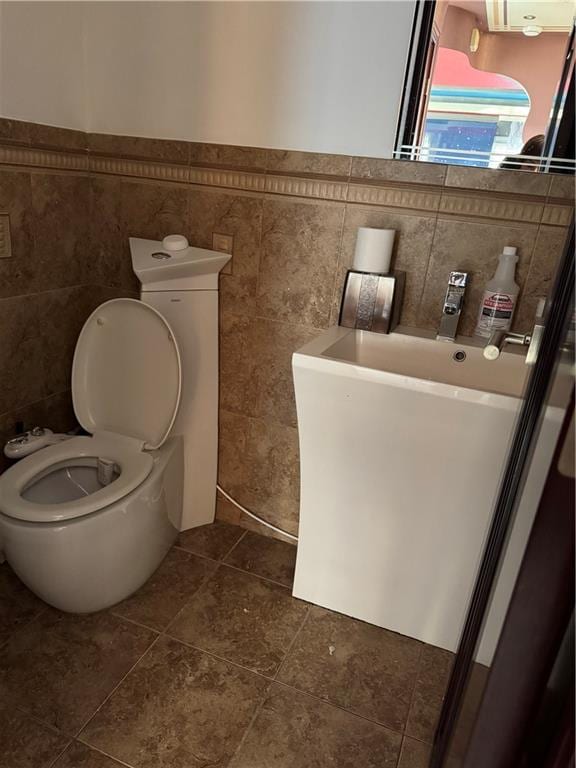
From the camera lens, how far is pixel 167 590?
5.40ft

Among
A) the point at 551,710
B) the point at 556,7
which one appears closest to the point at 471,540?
the point at 551,710

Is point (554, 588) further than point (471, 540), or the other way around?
point (471, 540)

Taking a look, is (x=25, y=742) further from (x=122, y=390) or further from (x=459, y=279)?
(x=459, y=279)

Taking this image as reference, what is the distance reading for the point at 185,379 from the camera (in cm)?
174

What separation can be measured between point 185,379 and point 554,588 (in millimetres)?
1351

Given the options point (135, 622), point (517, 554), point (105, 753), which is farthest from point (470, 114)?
point (105, 753)

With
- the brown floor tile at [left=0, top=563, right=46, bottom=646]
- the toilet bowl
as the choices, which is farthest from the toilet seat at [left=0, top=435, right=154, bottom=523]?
the brown floor tile at [left=0, top=563, right=46, bottom=646]

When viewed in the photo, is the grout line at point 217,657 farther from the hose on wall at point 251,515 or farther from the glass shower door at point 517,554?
the glass shower door at point 517,554

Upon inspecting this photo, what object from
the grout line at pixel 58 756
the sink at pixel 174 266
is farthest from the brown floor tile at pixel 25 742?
the sink at pixel 174 266

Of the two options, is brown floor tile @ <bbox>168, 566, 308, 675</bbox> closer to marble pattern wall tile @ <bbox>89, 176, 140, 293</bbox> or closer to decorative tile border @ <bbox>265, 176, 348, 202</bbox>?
marble pattern wall tile @ <bbox>89, 176, 140, 293</bbox>

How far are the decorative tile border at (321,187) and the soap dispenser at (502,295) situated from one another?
108 millimetres

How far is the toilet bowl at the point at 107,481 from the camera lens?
1336mm

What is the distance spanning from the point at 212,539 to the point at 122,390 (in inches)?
24.5

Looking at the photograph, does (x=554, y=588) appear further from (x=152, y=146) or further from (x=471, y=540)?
(x=152, y=146)
